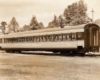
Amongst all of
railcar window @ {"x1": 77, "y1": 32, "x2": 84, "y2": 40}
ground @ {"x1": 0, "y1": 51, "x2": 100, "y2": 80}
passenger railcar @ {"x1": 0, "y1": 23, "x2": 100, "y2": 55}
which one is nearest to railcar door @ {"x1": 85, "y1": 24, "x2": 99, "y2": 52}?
passenger railcar @ {"x1": 0, "y1": 23, "x2": 100, "y2": 55}

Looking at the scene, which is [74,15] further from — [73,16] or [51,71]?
[51,71]

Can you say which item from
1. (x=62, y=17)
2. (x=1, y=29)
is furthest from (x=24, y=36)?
(x=1, y=29)

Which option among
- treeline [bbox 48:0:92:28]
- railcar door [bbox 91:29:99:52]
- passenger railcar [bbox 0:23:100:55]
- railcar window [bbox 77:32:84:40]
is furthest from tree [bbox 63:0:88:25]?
railcar window [bbox 77:32:84:40]

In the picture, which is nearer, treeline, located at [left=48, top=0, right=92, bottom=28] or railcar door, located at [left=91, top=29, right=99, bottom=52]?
railcar door, located at [left=91, top=29, right=99, bottom=52]

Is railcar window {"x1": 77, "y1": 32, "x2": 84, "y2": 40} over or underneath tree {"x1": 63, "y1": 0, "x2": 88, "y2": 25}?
underneath

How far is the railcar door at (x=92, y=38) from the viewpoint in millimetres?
20984

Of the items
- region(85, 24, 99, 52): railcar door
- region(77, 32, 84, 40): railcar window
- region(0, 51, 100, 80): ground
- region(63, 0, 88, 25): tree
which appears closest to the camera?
region(0, 51, 100, 80): ground

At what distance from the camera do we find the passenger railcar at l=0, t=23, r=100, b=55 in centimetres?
2080

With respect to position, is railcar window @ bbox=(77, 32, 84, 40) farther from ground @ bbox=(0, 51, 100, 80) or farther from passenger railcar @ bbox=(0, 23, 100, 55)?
ground @ bbox=(0, 51, 100, 80)

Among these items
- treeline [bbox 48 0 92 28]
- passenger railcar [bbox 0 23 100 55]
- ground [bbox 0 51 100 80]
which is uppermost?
treeline [bbox 48 0 92 28]

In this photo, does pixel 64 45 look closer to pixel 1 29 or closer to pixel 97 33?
pixel 97 33

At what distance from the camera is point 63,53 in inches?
918

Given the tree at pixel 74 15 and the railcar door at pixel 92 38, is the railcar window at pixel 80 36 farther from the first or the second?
the tree at pixel 74 15

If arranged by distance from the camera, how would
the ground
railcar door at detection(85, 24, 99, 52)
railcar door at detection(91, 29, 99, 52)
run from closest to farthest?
the ground → railcar door at detection(85, 24, 99, 52) → railcar door at detection(91, 29, 99, 52)
